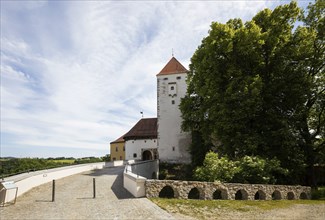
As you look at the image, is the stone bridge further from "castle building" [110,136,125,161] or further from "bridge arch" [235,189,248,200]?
"castle building" [110,136,125,161]

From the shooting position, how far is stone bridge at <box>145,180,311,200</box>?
11.0 metres

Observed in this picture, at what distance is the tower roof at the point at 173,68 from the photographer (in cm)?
3542

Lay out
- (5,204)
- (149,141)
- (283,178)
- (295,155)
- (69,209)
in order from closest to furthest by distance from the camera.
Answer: (69,209)
(5,204)
(283,178)
(295,155)
(149,141)

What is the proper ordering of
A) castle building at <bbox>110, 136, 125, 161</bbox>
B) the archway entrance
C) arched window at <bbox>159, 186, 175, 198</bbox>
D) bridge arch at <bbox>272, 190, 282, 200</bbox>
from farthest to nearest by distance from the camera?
castle building at <bbox>110, 136, 125, 161</bbox>
the archway entrance
bridge arch at <bbox>272, 190, 282, 200</bbox>
arched window at <bbox>159, 186, 175, 198</bbox>

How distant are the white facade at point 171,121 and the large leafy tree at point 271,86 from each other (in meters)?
13.2

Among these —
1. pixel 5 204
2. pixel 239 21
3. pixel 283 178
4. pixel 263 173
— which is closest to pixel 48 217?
pixel 5 204

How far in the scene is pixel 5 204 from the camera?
9.83 metres

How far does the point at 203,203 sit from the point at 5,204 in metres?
8.39

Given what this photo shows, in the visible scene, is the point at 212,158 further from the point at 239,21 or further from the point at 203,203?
the point at 239,21

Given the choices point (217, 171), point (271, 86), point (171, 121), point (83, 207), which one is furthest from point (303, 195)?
point (171, 121)

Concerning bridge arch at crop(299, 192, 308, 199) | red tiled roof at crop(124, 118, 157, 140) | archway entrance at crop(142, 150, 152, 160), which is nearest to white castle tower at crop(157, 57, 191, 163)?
red tiled roof at crop(124, 118, 157, 140)

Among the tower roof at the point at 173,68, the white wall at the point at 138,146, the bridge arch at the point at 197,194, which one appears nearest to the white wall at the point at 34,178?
the bridge arch at the point at 197,194

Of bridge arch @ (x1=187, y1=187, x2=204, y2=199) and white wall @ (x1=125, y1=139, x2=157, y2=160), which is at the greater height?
white wall @ (x1=125, y1=139, x2=157, y2=160)

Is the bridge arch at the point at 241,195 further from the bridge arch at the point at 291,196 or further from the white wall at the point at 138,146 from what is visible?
the white wall at the point at 138,146
